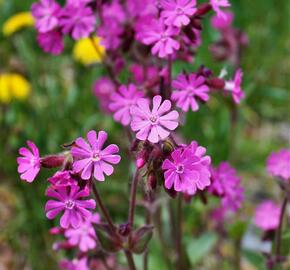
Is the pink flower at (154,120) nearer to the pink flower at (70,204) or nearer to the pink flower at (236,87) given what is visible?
the pink flower at (70,204)

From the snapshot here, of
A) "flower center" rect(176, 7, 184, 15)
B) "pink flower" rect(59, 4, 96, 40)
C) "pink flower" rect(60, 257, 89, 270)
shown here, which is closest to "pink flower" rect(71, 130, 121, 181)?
"flower center" rect(176, 7, 184, 15)

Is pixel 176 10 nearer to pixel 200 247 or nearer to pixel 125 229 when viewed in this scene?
pixel 125 229

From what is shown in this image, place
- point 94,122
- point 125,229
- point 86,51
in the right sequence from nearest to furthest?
1. point 125,229
2. point 94,122
3. point 86,51

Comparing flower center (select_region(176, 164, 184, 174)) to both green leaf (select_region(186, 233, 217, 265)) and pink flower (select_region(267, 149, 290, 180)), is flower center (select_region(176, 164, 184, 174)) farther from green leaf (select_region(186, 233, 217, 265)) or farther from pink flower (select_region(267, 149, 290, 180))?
green leaf (select_region(186, 233, 217, 265))

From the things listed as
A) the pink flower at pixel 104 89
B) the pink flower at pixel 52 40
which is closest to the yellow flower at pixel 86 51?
the pink flower at pixel 104 89

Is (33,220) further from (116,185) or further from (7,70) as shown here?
(7,70)

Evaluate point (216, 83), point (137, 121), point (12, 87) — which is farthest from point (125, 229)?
point (12, 87)
